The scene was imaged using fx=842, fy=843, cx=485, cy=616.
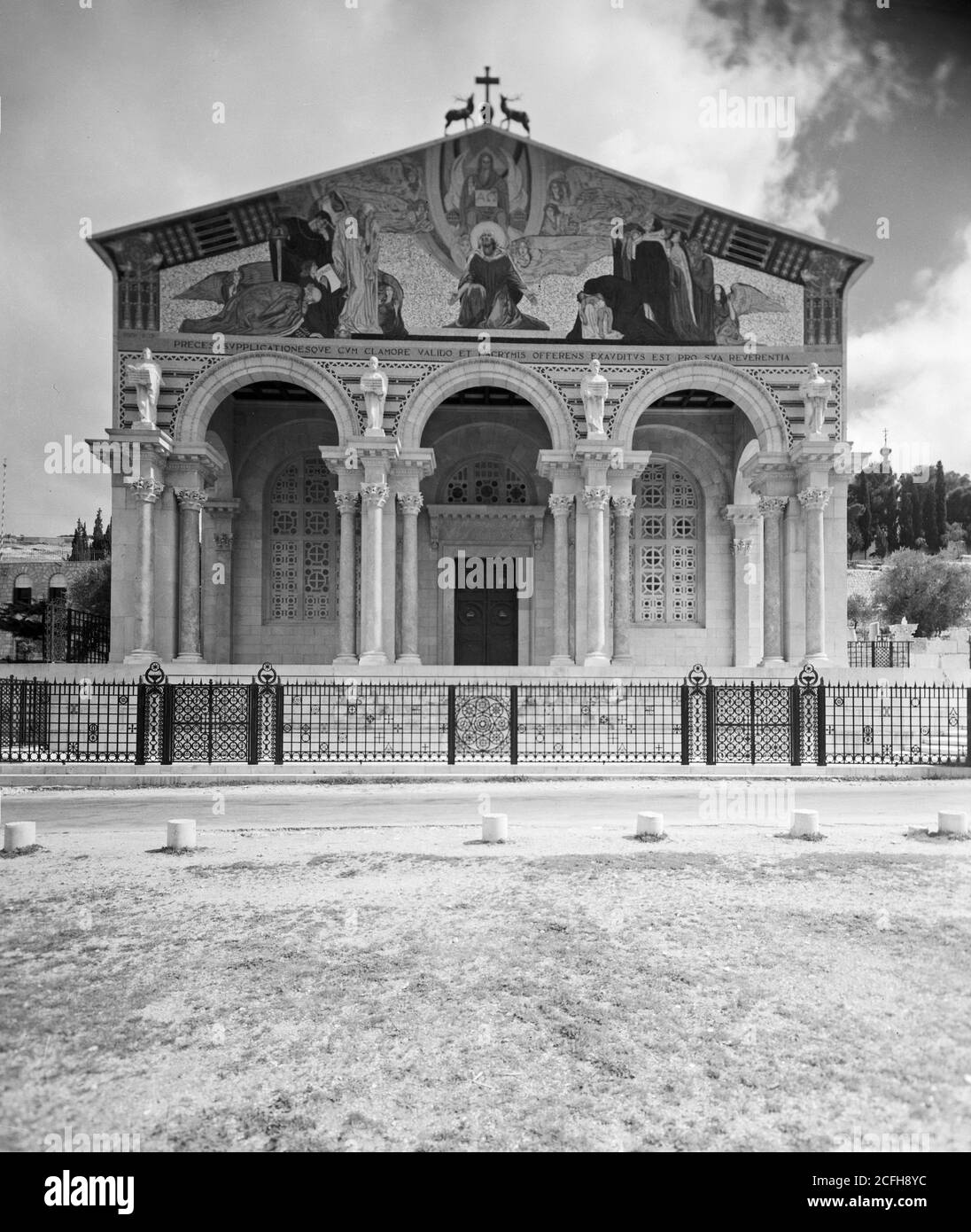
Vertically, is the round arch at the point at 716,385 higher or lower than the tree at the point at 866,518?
lower

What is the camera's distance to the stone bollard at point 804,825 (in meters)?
8.00

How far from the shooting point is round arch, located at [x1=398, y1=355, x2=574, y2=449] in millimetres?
22016

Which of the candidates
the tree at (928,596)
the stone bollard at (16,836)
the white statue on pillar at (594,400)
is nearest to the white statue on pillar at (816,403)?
the white statue on pillar at (594,400)

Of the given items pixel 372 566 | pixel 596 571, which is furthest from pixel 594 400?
pixel 372 566

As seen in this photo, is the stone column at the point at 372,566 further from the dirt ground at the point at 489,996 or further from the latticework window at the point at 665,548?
the dirt ground at the point at 489,996

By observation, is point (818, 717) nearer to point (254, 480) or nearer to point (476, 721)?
point (476, 721)

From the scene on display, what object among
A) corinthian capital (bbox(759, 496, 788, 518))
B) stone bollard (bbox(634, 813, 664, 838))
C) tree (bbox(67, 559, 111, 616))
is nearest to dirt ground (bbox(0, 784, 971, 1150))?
stone bollard (bbox(634, 813, 664, 838))

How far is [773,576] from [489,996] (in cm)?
1969

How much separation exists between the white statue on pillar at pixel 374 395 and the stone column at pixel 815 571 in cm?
1097

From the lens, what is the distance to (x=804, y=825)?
804 centimetres

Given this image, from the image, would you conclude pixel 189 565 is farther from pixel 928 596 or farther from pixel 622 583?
pixel 928 596

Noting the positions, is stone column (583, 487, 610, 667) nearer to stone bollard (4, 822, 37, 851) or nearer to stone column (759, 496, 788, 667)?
stone column (759, 496, 788, 667)
